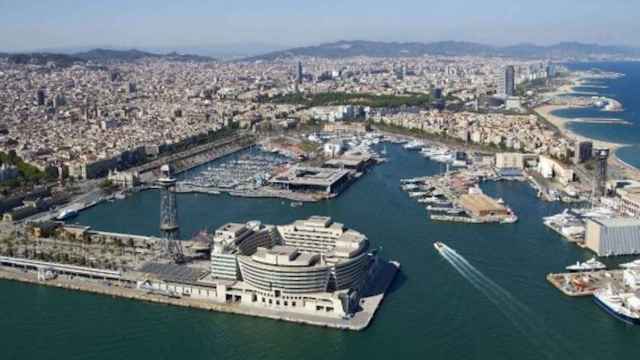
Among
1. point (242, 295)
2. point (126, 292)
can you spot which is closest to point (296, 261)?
point (242, 295)

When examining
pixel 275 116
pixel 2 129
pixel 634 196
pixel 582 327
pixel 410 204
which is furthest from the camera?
pixel 275 116

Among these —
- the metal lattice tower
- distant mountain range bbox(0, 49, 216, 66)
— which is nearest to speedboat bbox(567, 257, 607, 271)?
the metal lattice tower

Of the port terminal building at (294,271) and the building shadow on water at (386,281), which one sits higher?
the port terminal building at (294,271)

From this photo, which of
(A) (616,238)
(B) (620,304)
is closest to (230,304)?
(B) (620,304)

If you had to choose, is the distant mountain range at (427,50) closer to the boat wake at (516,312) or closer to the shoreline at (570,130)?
the shoreline at (570,130)

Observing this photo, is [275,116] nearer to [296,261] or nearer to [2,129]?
[2,129]

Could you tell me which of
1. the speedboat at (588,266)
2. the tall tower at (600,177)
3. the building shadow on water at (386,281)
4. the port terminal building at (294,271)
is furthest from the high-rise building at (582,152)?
the port terminal building at (294,271)

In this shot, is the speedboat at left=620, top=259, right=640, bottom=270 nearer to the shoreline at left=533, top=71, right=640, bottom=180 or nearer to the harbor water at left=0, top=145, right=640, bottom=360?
the harbor water at left=0, top=145, right=640, bottom=360
